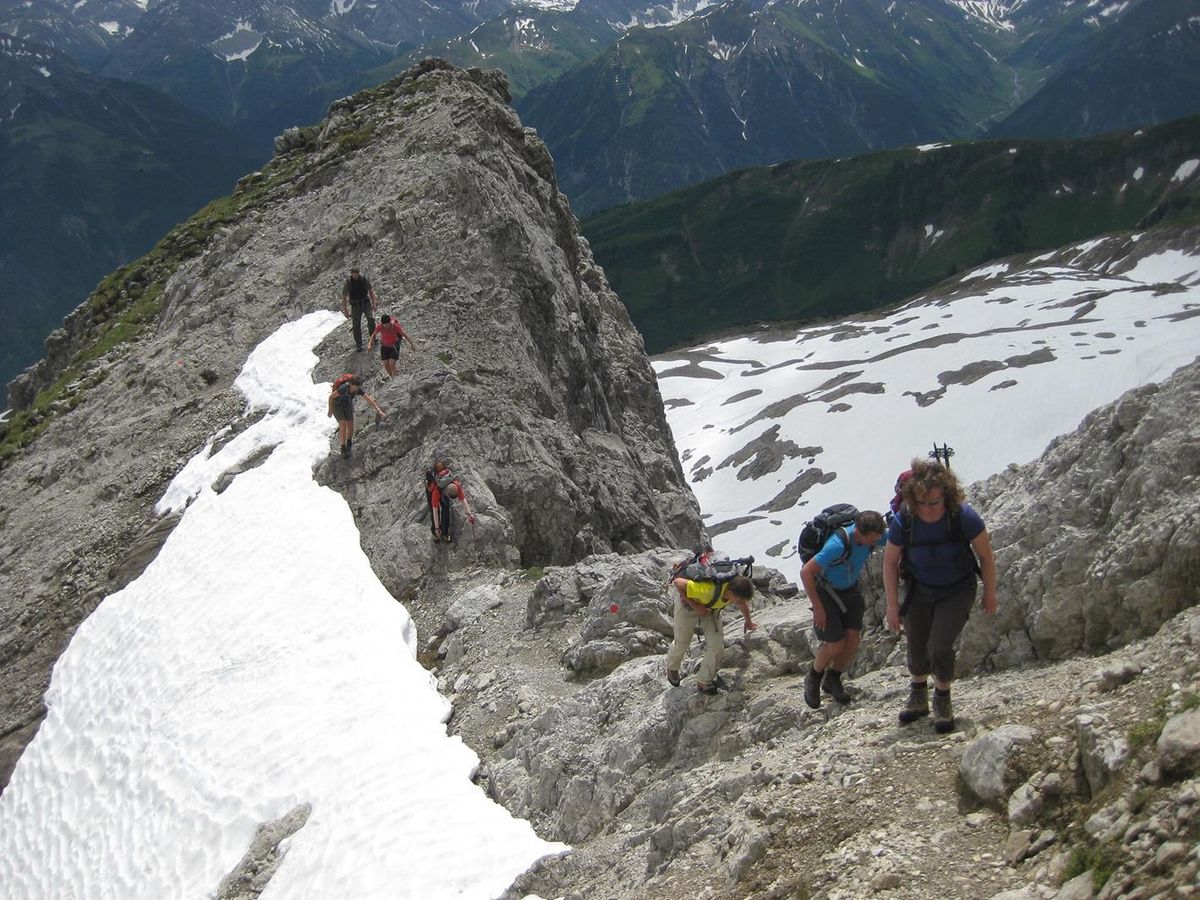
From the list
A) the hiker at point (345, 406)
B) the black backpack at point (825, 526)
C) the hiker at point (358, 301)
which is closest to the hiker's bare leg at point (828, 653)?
the black backpack at point (825, 526)

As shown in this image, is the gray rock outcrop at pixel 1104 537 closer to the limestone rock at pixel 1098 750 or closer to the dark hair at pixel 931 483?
the limestone rock at pixel 1098 750

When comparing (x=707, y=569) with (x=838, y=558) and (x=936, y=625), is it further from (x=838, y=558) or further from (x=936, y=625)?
(x=936, y=625)

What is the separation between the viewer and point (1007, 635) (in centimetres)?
994

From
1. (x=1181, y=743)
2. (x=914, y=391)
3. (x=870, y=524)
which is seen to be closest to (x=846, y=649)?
(x=870, y=524)

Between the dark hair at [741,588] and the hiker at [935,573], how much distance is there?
2656mm

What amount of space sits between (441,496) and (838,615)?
1235 centimetres

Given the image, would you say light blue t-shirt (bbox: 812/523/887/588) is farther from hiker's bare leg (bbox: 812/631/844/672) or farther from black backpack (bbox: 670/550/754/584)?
black backpack (bbox: 670/550/754/584)

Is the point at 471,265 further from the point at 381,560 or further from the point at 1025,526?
the point at 1025,526

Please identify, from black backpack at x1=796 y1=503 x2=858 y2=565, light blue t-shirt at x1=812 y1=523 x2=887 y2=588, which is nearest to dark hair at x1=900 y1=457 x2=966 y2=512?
light blue t-shirt at x1=812 y1=523 x2=887 y2=588

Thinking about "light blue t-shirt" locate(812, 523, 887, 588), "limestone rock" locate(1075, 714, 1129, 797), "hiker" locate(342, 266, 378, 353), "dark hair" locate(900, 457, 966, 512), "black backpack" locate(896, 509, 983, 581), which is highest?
"hiker" locate(342, 266, 378, 353)

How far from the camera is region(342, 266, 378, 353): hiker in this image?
27469 mm

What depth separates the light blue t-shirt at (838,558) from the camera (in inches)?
395

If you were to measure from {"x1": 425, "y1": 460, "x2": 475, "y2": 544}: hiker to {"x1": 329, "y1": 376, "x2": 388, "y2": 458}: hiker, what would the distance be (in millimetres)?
3862

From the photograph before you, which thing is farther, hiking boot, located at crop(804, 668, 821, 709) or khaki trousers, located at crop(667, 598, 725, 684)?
khaki trousers, located at crop(667, 598, 725, 684)
